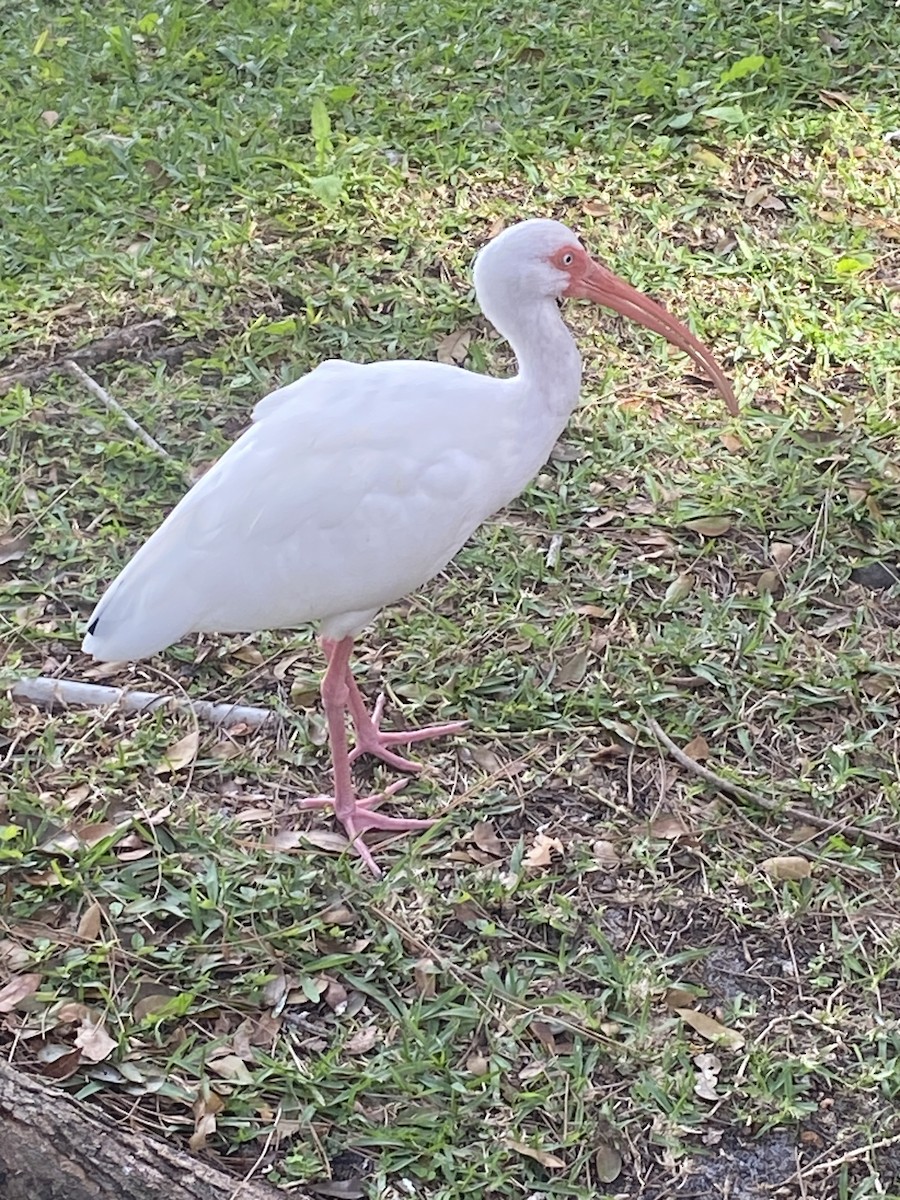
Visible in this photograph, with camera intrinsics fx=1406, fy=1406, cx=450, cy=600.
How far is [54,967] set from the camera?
3.21 m

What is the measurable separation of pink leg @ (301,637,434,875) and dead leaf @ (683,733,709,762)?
2.32 feet

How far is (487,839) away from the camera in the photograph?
11.5ft

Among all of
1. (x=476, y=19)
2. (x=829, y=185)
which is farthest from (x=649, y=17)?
(x=829, y=185)

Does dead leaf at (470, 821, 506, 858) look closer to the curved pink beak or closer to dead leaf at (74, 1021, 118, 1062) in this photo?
dead leaf at (74, 1021, 118, 1062)

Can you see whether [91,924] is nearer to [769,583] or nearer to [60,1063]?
[60,1063]

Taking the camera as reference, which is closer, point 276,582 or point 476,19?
point 276,582

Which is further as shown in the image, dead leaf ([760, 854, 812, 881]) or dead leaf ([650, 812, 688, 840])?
dead leaf ([650, 812, 688, 840])

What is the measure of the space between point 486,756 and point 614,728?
0.35 metres

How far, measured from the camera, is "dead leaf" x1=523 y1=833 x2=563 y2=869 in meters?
3.45

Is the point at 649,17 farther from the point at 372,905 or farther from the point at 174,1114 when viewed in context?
the point at 174,1114

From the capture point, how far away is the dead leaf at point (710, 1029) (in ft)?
10.0

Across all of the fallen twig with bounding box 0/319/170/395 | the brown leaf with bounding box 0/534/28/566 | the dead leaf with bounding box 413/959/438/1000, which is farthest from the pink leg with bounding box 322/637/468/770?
the fallen twig with bounding box 0/319/170/395

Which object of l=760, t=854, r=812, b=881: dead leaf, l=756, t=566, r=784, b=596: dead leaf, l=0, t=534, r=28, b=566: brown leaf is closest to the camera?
l=760, t=854, r=812, b=881: dead leaf

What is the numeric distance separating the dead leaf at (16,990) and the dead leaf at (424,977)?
0.85m
